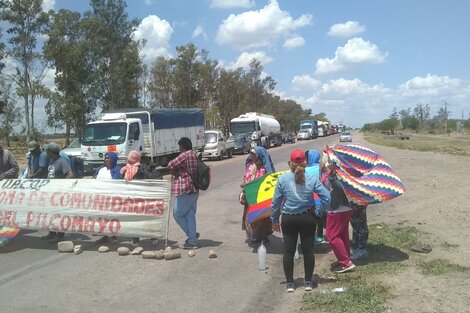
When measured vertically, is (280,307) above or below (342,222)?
below

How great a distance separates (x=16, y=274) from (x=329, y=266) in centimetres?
433

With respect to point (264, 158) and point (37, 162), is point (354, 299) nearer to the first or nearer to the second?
point (264, 158)

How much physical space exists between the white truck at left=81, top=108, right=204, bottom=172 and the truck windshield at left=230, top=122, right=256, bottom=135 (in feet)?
55.9

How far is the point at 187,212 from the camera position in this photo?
26.5 ft

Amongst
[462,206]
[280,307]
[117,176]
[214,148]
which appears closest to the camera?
[280,307]

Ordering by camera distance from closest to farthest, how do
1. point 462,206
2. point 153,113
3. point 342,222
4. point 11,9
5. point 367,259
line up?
point 342,222 → point 367,259 → point 462,206 → point 153,113 → point 11,9

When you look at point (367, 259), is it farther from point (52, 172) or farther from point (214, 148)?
point (214, 148)

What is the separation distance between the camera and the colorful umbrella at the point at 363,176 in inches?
266

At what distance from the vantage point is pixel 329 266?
7.06 m

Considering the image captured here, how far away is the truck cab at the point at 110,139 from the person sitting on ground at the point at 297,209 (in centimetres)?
1539

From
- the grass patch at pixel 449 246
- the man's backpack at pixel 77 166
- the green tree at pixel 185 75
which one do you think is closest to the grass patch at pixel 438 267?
the grass patch at pixel 449 246

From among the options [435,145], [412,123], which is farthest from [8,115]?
→ [412,123]

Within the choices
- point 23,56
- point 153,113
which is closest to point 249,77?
point 23,56

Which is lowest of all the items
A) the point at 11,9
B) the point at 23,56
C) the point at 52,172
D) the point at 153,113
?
the point at 52,172
